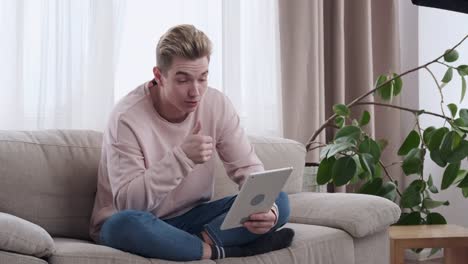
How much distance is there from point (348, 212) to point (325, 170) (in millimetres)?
565

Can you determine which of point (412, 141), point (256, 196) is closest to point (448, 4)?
point (256, 196)

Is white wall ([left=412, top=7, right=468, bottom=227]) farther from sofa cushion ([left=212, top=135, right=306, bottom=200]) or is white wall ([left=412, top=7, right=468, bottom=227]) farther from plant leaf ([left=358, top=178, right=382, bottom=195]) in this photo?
sofa cushion ([left=212, top=135, right=306, bottom=200])

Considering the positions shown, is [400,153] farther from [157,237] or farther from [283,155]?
[157,237]

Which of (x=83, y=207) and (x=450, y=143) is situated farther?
(x=450, y=143)

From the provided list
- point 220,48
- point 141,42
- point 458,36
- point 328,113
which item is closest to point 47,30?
point 141,42

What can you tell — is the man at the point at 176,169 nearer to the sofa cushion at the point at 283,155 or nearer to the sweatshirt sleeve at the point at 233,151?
the sweatshirt sleeve at the point at 233,151

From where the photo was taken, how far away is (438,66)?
15.3 feet

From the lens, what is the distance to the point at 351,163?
317cm

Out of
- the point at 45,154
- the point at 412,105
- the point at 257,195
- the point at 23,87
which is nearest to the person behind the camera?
the point at 257,195

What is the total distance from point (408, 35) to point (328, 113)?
79 centimetres

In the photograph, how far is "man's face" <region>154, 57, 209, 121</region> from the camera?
229cm

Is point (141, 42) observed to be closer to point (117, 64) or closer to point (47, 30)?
point (117, 64)

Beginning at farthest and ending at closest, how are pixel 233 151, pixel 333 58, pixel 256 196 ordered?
pixel 333 58 < pixel 233 151 < pixel 256 196

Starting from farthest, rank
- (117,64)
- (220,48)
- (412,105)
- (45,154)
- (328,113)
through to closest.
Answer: (412,105), (328,113), (220,48), (117,64), (45,154)
